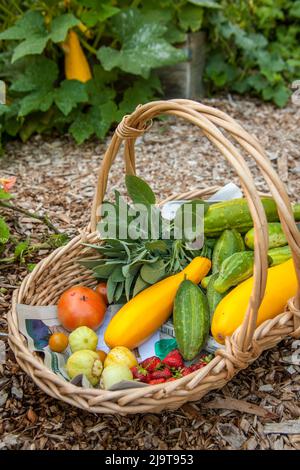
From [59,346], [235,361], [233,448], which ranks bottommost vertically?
[233,448]

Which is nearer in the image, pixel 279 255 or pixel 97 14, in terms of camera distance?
pixel 279 255

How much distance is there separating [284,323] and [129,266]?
47cm

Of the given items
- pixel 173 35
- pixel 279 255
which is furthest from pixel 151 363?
pixel 173 35

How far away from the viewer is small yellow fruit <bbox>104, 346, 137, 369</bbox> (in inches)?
60.5

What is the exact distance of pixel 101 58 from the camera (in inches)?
119

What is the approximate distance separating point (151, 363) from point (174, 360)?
60 millimetres

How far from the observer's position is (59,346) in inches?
63.9

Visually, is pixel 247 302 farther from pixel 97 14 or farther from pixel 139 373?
pixel 97 14

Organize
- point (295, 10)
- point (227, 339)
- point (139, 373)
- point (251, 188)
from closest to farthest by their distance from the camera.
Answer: point (251, 188) < point (227, 339) < point (139, 373) < point (295, 10)

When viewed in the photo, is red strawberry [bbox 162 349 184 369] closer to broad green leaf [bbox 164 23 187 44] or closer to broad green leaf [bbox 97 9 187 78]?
broad green leaf [bbox 97 9 187 78]

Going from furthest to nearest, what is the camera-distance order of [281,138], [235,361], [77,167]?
[281,138]
[77,167]
[235,361]

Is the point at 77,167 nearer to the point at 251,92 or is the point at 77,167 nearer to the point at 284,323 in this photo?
the point at 251,92

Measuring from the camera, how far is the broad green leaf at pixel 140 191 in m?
1.78
